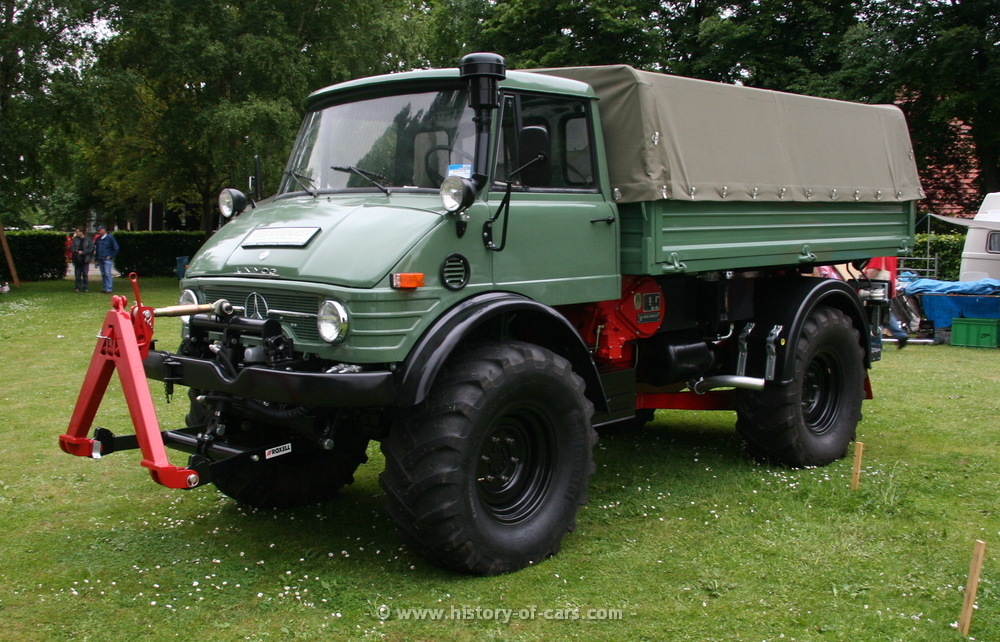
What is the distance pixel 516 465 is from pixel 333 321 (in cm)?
142

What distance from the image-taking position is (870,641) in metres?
4.30

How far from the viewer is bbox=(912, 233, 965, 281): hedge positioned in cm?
2172

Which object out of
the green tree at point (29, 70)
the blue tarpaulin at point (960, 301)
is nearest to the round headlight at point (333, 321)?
the blue tarpaulin at point (960, 301)

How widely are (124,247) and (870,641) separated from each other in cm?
3268

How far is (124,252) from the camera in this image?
33.2 metres

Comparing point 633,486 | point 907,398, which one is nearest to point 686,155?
point 633,486

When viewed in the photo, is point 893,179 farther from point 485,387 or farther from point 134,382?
point 134,382

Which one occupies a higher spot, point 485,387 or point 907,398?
point 485,387

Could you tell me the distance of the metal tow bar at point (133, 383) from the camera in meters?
4.61

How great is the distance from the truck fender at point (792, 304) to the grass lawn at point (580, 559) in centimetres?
95

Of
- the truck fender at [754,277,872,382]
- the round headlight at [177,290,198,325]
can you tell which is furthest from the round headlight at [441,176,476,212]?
the truck fender at [754,277,872,382]

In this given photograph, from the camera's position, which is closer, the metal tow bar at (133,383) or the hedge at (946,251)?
the metal tow bar at (133,383)

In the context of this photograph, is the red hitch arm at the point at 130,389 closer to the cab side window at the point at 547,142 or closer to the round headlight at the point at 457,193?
the round headlight at the point at 457,193

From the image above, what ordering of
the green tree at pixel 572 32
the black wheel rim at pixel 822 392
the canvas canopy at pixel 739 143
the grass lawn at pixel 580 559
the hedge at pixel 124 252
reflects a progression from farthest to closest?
1. the hedge at pixel 124 252
2. the green tree at pixel 572 32
3. the black wheel rim at pixel 822 392
4. the canvas canopy at pixel 739 143
5. the grass lawn at pixel 580 559
